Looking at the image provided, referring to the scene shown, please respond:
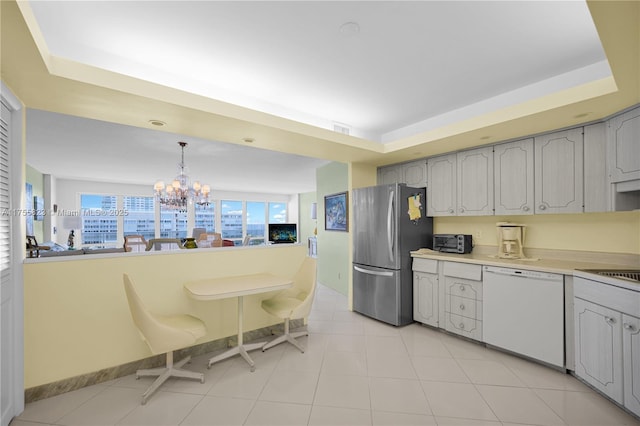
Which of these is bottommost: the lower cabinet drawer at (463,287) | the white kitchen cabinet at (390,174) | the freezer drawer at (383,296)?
the freezer drawer at (383,296)

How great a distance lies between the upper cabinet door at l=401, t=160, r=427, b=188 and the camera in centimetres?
384

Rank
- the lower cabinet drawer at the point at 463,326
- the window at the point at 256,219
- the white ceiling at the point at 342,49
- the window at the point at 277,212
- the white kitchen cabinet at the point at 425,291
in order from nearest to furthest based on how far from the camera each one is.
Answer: the white ceiling at the point at 342,49, the lower cabinet drawer at the point at 463,326, the white kitchen cabinet at the point at 425,291, the window at the point at 256,219, the window at the point at 277,212

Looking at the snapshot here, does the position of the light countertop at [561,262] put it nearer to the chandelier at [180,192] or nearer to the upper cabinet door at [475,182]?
the upper cabinet door at [475,182]

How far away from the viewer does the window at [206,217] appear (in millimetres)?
A: 9883

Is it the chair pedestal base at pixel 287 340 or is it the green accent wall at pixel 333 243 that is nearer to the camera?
the chair pedestal base at pixel 287 340

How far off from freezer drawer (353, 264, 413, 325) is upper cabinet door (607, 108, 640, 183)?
2222 millimetres

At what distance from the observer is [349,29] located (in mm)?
1928

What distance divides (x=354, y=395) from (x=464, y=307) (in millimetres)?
1684

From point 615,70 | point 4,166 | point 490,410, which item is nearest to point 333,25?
point 615,70

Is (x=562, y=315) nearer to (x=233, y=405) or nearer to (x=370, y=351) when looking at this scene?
(x=370, y=351)

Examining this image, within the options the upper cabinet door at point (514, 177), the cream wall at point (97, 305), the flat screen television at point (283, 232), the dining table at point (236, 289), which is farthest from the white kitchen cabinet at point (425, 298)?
the flat screen television at point (283, 232)

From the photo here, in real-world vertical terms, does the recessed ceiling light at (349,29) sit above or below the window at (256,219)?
above

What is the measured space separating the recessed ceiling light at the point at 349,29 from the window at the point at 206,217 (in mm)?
9017

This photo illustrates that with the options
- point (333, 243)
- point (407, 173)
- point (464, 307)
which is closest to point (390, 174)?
point (407, 173)
